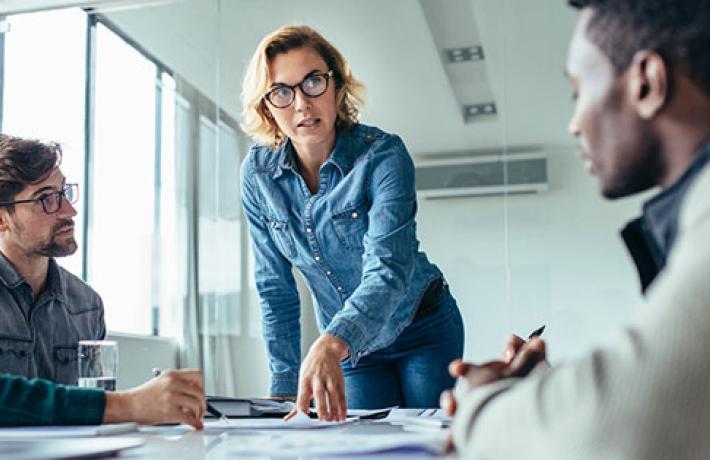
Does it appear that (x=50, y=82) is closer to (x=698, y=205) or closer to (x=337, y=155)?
(x=337, y=155)

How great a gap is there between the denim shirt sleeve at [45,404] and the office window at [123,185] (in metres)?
3.00

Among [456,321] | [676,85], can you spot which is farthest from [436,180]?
[676,85]

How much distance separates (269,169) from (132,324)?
2684 mm

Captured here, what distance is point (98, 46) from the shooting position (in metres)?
4.22

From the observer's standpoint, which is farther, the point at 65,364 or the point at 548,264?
the point at 548,264

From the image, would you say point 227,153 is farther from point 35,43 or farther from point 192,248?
point 35,43

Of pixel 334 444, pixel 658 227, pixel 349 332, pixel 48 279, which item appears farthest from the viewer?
pixel 48 279

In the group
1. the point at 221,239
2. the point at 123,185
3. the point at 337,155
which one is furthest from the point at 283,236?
the point at 123,185

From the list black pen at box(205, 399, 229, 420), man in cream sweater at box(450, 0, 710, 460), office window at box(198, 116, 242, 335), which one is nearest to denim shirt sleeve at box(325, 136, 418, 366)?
black pen at box(205, 399, 229, 420)

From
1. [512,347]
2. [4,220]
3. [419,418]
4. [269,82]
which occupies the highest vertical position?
[269,82]

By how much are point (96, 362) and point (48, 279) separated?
2.10ft

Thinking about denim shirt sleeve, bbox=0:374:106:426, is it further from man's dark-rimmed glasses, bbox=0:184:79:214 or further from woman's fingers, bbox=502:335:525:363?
man's dark-rimmed glasses, bbox=0:184:79:214

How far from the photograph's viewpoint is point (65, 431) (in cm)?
116

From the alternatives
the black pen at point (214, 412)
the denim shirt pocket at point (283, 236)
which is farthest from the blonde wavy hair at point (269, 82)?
the black pen at point (214, 412)
